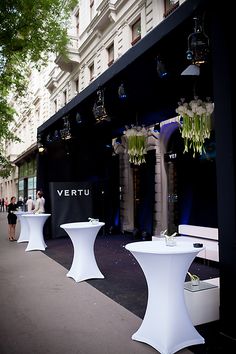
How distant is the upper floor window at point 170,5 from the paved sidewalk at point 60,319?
9.36 metres

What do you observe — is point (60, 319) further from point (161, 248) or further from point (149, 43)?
point (149, 43)

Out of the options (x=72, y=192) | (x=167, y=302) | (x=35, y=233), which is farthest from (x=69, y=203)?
(x=167, y=302)

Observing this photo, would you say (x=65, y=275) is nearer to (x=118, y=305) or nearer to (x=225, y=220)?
(x=118, y=305)

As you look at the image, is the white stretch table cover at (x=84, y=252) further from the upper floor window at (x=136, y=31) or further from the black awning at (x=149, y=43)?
the upper floor window at (x=136, y=31)

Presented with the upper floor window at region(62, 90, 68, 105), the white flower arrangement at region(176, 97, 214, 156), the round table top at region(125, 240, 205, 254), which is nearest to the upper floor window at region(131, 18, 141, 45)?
the upper floor window at region(62, 90, 68, 105)

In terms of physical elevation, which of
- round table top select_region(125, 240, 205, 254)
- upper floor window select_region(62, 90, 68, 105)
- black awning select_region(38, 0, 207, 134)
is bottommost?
round table top select_region(125, 240, 205, 254)

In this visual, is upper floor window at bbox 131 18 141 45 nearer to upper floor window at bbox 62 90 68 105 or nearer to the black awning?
the black awning

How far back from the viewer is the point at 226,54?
3.38 metres

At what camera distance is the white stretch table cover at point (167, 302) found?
3.22 m

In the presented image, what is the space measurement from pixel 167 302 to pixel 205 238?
4.98 meters

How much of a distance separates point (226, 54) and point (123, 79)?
10.3ft

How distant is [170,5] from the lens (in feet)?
37.2

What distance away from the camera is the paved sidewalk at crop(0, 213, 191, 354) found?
10.9 ft

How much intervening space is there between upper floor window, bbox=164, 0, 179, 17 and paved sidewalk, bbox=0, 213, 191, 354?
936 cm
